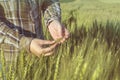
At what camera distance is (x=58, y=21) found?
1245 millimetres

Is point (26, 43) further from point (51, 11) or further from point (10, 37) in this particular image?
point (51, 11)

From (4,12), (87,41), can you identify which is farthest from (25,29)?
(87,41)

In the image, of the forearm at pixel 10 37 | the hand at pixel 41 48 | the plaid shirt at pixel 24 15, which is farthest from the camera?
the plaid shirt at pixel 24 15

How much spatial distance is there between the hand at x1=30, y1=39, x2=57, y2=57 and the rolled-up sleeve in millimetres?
244

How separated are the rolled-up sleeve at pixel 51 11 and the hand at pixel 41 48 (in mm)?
244

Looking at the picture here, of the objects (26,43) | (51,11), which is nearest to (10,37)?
(26,43)

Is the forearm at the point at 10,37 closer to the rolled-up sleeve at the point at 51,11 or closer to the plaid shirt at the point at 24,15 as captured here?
the plaid shirt at the point at 24,15

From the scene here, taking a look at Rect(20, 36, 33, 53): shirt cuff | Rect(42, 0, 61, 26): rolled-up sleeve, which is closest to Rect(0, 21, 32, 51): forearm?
Rect(20, 36, 33, 53): shirt cuff

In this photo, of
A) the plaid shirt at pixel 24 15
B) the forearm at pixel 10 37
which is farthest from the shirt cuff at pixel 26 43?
the plaid shirt at pixel 24 15

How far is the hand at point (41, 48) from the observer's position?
983mm

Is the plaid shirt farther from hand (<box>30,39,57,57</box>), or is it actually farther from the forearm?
hand (<box>30,39,57,57</box>)

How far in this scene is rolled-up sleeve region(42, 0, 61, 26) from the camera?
127 cm

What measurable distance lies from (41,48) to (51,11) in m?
0.31

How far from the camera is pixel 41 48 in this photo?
1.00m
